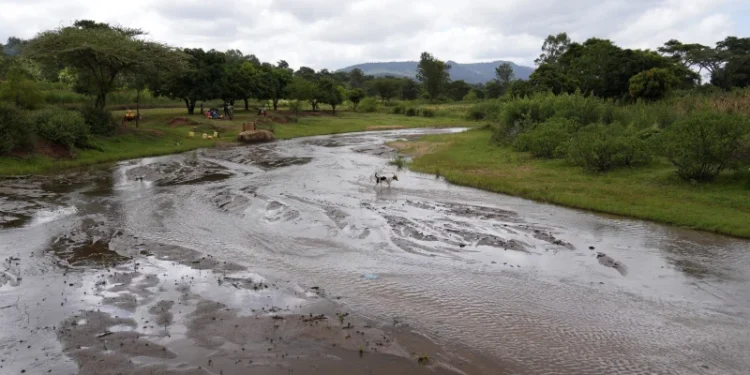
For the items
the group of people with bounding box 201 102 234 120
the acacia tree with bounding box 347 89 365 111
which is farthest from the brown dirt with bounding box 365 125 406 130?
the acacia tree with bounding box 347 89 365 111

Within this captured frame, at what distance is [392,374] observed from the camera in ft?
22.5

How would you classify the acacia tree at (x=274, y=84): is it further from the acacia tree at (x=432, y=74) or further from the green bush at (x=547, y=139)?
the acacia tree at (x=432, y=74)

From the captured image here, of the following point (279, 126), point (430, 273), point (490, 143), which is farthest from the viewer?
point (279, 126)

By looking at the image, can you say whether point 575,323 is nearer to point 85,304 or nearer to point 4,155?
point 85,304

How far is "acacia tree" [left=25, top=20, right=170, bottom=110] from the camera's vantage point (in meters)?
30.3

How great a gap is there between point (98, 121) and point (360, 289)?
27.6m

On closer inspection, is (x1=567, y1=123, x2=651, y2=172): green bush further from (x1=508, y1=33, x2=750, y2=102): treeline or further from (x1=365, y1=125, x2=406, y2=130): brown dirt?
(x1=365, y1=125, x2=406, y2=130): brown dirt

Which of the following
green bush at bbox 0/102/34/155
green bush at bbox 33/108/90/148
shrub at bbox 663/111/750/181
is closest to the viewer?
shrub at bbox 663/111/750/181

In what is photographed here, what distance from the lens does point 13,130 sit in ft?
77.5

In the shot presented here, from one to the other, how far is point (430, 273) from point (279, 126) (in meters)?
37.9

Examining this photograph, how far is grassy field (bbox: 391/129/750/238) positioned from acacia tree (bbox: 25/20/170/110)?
1957 centimetres

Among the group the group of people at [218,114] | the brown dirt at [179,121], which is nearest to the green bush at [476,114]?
the group of people at [218,114]

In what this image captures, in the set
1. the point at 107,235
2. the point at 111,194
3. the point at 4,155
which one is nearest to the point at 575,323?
the point at 107,235

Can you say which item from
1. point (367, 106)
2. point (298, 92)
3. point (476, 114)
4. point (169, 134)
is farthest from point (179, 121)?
point (367, 106)
